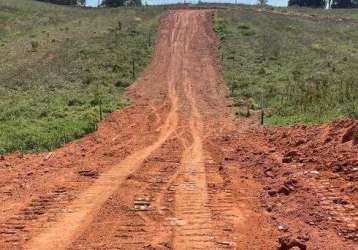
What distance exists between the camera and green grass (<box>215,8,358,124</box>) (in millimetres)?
16500

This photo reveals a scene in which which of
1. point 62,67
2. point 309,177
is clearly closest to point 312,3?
point 62,67

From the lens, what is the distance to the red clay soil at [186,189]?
700cm

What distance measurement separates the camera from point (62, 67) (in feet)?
87.2

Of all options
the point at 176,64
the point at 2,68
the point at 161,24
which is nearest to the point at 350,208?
the point at 176,64

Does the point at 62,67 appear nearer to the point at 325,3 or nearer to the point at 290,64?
the point at 290,64

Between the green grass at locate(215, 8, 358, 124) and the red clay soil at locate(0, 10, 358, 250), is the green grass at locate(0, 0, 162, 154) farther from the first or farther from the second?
the green grass at locate(215, 8, 358, 124)

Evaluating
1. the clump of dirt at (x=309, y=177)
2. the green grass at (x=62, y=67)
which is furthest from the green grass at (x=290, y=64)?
the green grass at (x=62, y=67)

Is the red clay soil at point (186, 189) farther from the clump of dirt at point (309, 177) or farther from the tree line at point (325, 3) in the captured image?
the tree line at point (325, 3)

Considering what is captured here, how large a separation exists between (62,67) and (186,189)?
1872 centimetres

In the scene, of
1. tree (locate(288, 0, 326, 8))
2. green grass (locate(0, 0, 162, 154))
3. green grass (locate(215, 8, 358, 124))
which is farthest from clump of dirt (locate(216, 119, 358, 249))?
tree (locate(288, 0, 326, 8))

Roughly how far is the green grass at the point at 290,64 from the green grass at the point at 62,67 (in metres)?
5.16

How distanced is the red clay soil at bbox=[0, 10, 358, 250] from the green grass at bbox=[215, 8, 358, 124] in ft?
7.12

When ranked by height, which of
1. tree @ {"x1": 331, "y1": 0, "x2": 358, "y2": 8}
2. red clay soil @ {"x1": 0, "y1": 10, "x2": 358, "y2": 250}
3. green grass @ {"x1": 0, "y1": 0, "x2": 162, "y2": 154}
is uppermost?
tree @ {"x1": 331, "y1": 0, "x2": 358, "y2": 8}

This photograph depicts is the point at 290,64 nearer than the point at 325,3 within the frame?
Yes
